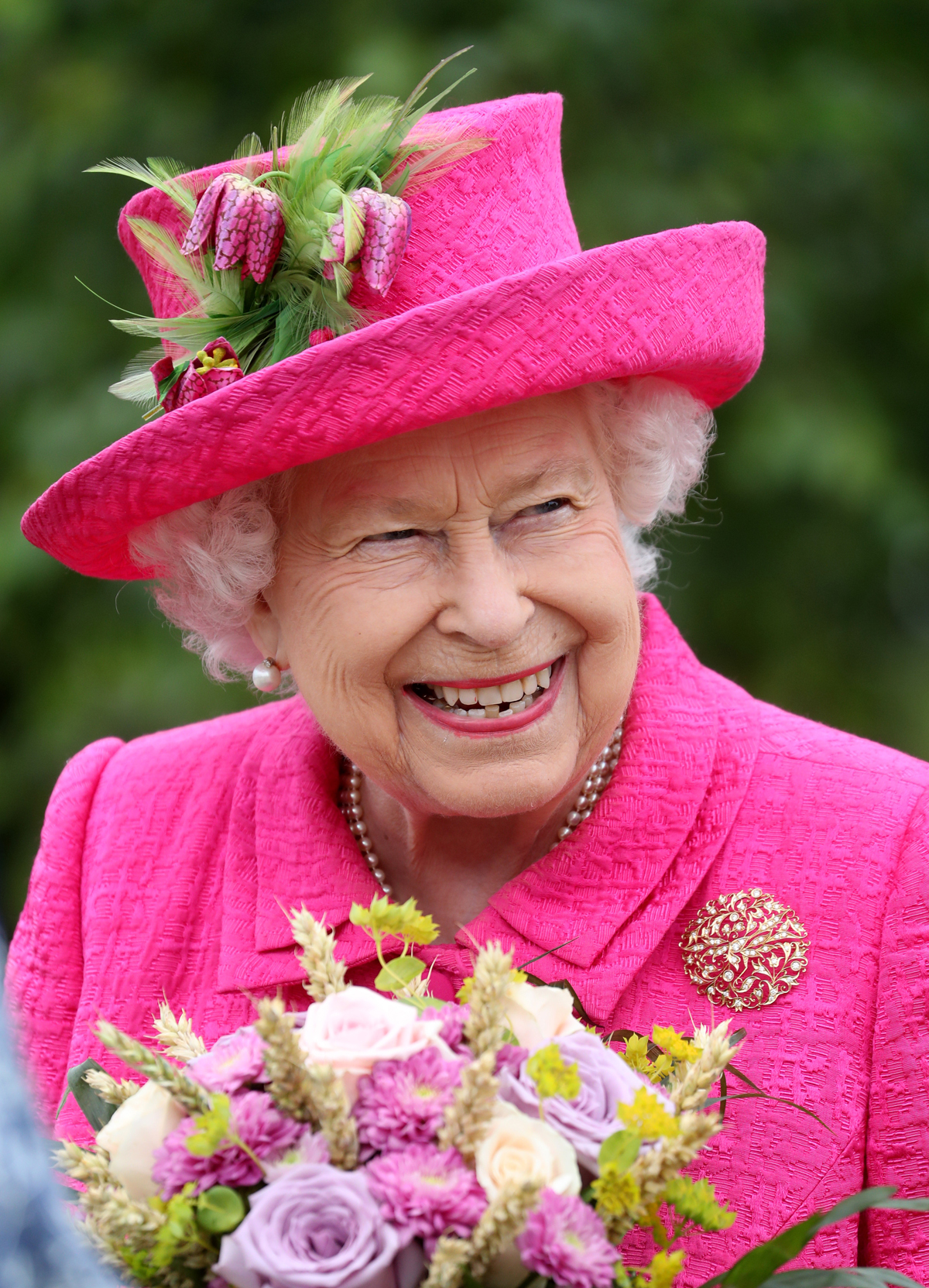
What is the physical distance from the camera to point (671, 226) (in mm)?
4840

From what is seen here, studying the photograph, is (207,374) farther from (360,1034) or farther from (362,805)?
(360,1034)

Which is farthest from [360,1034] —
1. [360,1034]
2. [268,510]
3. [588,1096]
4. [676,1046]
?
[268,510]

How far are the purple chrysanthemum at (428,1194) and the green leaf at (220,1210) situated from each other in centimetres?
13

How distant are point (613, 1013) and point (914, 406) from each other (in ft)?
11.5

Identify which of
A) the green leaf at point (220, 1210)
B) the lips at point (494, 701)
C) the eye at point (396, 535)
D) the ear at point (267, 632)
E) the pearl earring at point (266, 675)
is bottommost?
the green leaf at point (220, 1210)

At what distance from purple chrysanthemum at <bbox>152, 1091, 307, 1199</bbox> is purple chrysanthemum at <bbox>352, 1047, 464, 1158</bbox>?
7 centimetres

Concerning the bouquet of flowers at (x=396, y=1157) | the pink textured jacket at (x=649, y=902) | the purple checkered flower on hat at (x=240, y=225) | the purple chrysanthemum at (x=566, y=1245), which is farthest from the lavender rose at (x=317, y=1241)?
the purple checkered flower on hat at (x=240, y=225)

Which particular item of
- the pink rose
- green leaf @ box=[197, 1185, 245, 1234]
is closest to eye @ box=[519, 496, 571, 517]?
the pink rose

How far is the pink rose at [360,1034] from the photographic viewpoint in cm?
139

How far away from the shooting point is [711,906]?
2129 millimetres

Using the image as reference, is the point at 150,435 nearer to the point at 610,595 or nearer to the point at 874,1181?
the point at 610,595

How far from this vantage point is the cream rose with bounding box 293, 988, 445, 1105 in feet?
4.56

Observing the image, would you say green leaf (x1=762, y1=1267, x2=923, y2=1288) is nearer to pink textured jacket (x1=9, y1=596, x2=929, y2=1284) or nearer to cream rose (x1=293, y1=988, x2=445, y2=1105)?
cream rose (x1=293, y1=988, x2=445, y2=1105)

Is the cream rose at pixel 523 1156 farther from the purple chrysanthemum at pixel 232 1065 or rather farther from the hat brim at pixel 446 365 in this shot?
the hat brim at pixel 446 365
